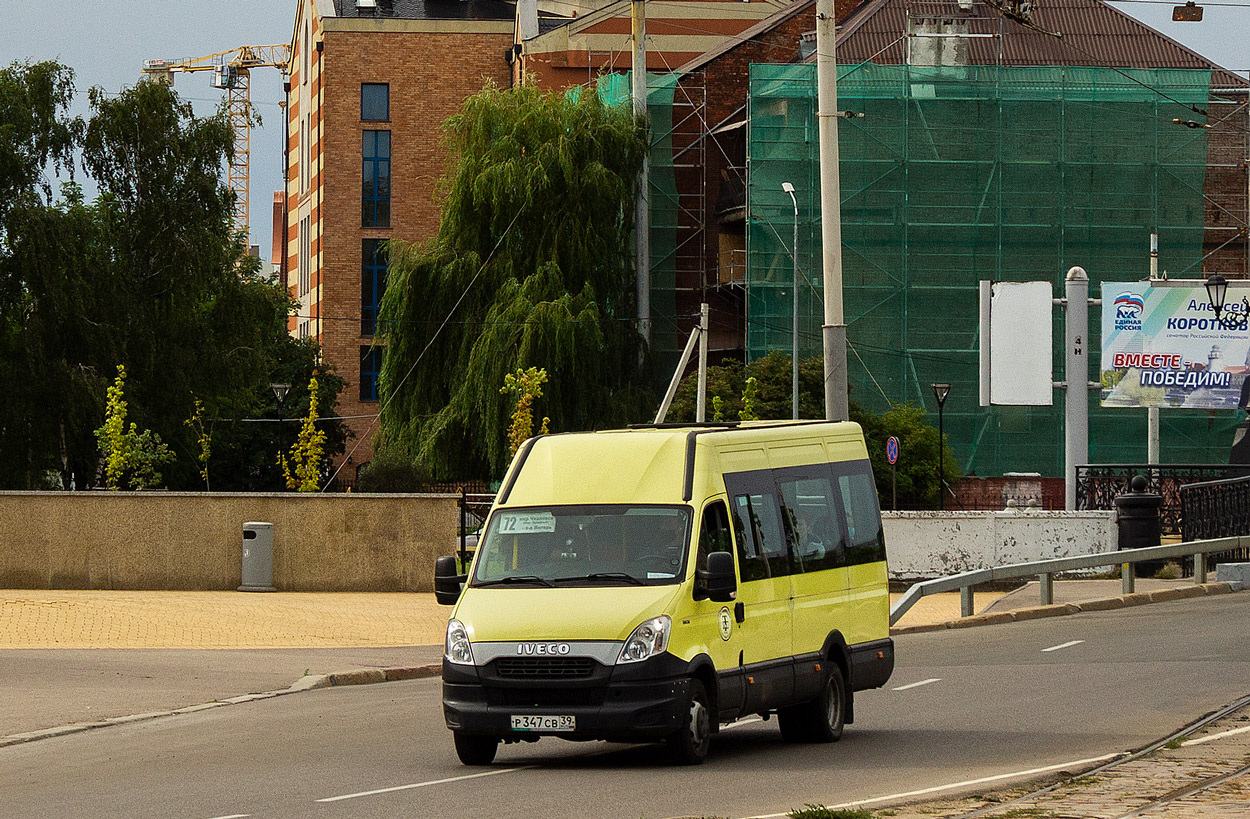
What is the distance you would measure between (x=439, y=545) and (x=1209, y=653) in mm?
13595

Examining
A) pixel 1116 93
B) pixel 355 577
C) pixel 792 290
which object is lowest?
pixel 355 577

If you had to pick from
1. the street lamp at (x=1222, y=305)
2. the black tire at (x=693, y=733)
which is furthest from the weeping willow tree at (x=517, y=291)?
the black tire at (x=693, y=733)

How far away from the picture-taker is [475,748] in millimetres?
12094

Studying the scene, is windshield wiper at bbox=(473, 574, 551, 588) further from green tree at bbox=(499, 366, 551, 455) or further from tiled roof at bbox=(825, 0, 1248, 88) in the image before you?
tiled roof at bbox=(825, 0, 1248, 88)

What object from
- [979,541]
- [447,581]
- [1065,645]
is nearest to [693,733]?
[447,581]

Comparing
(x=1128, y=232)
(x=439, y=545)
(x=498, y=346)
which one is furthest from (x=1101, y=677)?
(x=1128, y=232)

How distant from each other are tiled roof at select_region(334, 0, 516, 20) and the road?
243ft

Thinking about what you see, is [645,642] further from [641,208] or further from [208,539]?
[641,208]

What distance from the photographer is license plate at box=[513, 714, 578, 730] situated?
11367mm

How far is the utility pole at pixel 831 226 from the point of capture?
75.4 feet

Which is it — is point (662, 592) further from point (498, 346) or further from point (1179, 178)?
point (1179, 178)

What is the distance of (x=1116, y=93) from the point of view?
5238 centimetres

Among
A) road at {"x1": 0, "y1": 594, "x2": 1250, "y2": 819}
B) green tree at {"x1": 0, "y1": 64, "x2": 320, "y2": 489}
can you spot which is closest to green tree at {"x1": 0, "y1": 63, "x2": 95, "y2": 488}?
green tree at {"x1": 0, "y1": 64, "x2": 320, "y2": 489}

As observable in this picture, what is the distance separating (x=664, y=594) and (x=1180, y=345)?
29.3m
